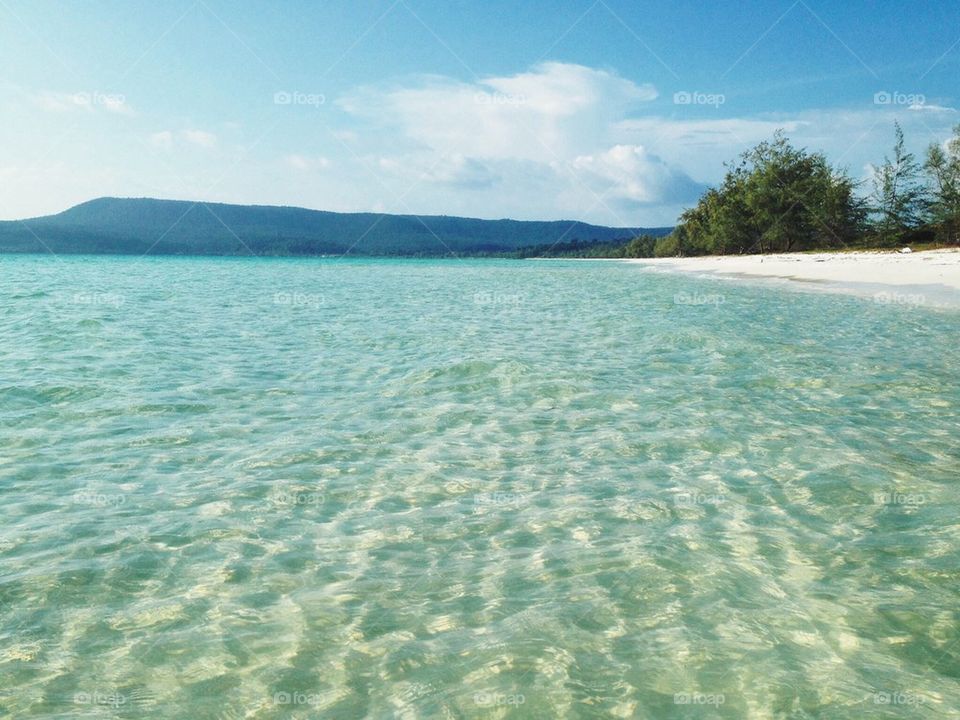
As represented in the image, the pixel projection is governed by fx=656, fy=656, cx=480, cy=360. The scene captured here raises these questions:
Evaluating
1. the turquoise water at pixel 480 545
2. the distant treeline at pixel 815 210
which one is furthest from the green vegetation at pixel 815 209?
the turquoise water at pixel 480 545

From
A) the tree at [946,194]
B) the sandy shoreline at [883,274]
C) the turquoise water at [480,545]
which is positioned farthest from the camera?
the tree at [946,194]

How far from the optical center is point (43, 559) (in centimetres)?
596

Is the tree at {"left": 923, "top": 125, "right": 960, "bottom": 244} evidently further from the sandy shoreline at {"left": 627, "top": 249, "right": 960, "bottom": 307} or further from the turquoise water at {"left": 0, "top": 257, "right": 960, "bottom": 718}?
the turquoise water at {"left": 0, "top": 257, "right": 960, "bottom": 718}

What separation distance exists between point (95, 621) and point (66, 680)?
0.72m

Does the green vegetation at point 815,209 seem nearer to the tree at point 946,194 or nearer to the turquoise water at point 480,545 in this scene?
the tree at point 946,194

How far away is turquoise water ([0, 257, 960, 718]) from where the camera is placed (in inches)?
172

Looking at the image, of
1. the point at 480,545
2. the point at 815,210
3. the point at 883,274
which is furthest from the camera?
the point at 815,210

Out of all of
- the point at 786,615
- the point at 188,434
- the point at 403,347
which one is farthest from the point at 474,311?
the point at 786,615

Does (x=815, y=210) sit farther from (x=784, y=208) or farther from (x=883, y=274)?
(x=883, y=274)

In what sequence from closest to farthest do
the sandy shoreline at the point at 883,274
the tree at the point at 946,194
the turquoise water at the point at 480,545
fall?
the turquoise water at the point at 480,545 → the sandy shoreline at the point at 883,274 → the tree at the point at 946,194

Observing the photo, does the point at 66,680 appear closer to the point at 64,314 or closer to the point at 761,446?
the point at 761,446

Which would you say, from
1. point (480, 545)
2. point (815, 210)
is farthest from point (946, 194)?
point (480, 545)

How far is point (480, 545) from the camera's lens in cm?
641

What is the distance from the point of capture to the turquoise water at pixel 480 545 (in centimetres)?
436
